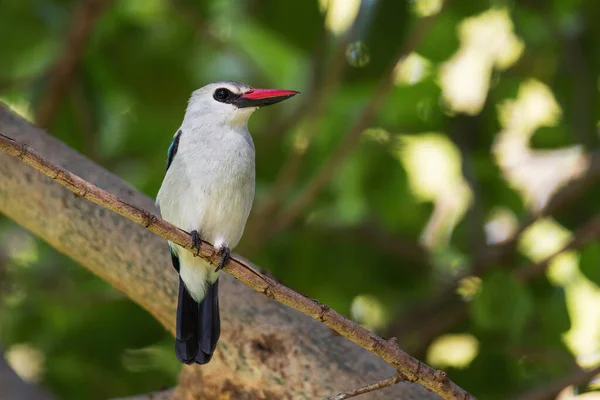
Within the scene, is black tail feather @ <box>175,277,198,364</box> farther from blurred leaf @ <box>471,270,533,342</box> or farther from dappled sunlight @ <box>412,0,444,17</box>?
dappled sunlight @ <box>412,0,444,17</box>

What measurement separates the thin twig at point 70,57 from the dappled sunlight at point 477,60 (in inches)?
86.5

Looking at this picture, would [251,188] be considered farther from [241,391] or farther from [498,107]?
[498,107]

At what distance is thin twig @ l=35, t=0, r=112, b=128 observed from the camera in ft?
17.5

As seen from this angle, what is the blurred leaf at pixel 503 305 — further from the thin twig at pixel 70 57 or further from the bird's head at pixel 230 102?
the thin twig at pixel 70 57

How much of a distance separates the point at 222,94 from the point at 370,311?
2.29 metres

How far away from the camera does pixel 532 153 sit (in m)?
5.67

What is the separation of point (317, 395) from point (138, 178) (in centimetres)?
292

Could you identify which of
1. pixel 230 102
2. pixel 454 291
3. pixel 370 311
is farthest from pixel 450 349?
pixel 230 102

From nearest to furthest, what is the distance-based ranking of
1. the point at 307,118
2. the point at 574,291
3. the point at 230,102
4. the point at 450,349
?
the point at 230,102 < the point at 307,118 < the point at 450,349 < the point at 574,291

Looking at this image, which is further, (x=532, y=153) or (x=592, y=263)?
(x=532, y=153)

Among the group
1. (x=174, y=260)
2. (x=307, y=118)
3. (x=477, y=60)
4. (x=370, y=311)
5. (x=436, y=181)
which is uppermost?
(x=477, y=60)

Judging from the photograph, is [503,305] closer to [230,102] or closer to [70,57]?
[230,102]

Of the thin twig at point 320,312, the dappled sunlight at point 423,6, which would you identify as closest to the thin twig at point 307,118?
the dappled sunlight at point 423,6

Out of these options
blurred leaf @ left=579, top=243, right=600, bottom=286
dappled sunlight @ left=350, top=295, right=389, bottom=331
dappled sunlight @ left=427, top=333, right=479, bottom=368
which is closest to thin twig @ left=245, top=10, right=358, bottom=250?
dappled sunlight @ left=350, top=295, right=389, bottom=331
